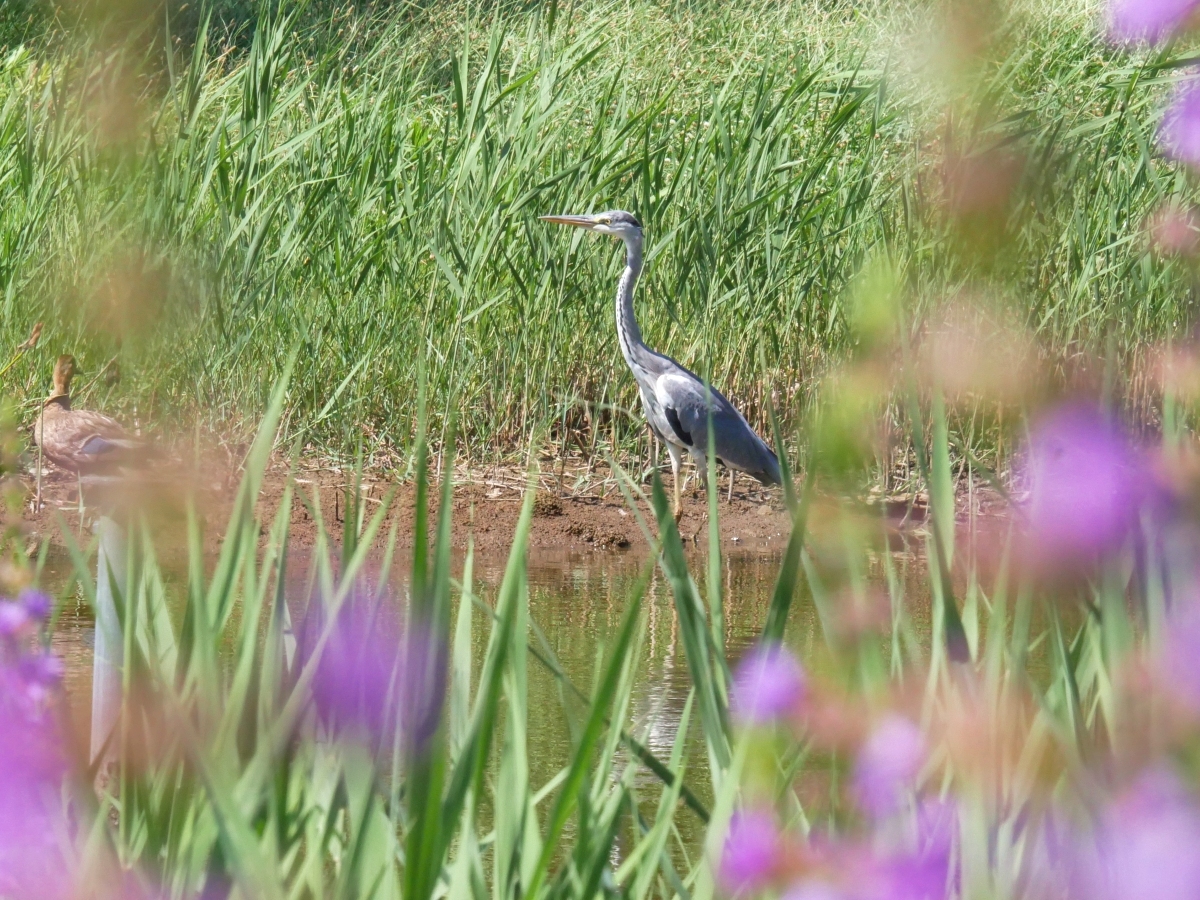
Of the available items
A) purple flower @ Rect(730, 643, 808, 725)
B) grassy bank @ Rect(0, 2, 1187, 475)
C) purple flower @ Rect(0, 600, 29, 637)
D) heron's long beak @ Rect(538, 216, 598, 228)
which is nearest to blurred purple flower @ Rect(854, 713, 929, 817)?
purple flower @ Rect(730, 643, 808, 725)

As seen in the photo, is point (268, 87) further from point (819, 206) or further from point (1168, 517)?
point (1168, 517)

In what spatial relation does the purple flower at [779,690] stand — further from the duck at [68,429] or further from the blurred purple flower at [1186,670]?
the duck at [68,429]

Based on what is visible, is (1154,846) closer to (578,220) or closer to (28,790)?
(28,790)

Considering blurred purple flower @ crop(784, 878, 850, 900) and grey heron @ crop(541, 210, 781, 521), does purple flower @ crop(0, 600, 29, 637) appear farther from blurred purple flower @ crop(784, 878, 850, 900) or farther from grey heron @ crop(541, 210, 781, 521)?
grey heron @ crop(541, 210, 781, 521)

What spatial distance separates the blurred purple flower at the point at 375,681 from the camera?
1206mm

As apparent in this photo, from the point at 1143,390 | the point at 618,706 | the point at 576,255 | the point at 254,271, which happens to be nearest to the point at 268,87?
the point at 254,271

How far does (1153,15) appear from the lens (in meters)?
0.91

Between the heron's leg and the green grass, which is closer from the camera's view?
the green grass

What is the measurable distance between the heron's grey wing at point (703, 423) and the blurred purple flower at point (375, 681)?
4.81 metres

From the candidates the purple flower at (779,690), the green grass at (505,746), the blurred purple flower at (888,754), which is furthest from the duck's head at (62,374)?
the blurred purple flower at (888,754)

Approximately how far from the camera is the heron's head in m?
6.48

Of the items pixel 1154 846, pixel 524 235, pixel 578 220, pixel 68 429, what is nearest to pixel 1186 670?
pixel 1154 846

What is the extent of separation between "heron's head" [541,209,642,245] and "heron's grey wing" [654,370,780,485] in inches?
24.3

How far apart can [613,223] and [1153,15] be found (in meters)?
5.63
